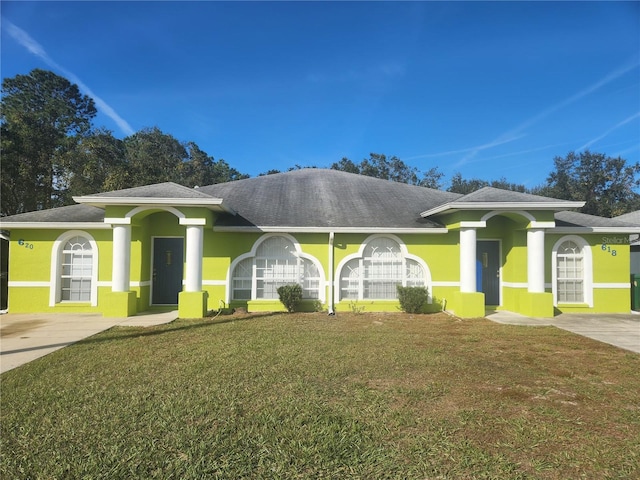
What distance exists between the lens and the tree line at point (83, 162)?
27969mm

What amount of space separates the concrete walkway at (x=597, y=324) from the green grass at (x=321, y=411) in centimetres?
104

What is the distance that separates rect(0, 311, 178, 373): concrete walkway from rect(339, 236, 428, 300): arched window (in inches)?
226

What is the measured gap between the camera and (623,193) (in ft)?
149

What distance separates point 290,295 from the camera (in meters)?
12.1

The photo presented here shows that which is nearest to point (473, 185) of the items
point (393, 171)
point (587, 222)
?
point (393, 171)

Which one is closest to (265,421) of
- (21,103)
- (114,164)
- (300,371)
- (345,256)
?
(300,371)

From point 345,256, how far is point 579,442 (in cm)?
933

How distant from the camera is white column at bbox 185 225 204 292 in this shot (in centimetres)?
1111

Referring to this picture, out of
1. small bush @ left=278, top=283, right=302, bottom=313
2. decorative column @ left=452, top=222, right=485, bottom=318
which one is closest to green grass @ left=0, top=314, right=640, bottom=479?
decorative column @ left=452, top=222, right=485, bottom=318

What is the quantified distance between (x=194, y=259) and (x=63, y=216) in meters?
5.25

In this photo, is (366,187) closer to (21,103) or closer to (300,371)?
(300,371)

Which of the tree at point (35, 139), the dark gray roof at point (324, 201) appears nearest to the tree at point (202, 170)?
the tree at point (35, 139)

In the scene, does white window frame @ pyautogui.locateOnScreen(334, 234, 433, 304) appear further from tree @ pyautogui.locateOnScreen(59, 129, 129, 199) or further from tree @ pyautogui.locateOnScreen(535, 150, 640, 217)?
tree @ pyautogui.locateOnScreen(535, 150, 640, 217)

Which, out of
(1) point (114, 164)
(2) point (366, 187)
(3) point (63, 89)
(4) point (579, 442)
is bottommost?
(4) point (579, 442)
